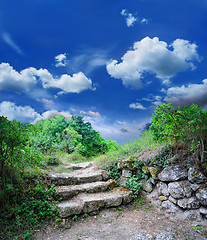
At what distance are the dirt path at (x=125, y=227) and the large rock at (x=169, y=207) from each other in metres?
0.20

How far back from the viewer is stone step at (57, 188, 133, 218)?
4.55m

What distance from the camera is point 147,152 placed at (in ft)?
22.0

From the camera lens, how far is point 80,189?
5484 mm

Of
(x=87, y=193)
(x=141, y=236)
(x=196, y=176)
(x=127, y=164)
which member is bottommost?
(x=141, y=236)

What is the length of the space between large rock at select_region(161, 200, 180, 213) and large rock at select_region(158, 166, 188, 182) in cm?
66

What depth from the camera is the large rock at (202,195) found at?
433cm

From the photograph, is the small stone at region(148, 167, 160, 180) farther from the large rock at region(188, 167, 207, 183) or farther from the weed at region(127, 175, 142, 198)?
the large rock at region(188, 167, 207, 183)

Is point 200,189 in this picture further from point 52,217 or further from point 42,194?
point 42,194

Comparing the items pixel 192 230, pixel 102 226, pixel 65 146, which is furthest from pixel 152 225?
pixel 65 146

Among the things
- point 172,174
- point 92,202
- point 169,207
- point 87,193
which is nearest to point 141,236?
point 169,207

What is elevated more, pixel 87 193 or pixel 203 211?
pixel 87 193

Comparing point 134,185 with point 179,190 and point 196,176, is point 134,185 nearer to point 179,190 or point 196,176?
point 179,190

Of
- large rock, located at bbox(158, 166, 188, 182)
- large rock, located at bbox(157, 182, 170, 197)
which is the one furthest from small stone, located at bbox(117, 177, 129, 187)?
large rock, located at bbox(158, 166, 188, 182)

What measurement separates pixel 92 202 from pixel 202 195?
303 cm
